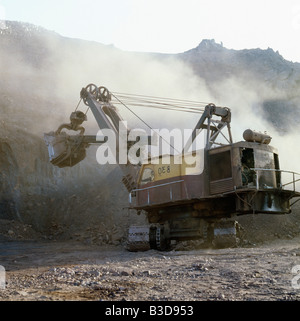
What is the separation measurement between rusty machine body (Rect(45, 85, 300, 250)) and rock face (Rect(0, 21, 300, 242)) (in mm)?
4390

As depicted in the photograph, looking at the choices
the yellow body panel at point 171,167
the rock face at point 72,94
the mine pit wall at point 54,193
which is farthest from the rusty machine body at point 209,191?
the mine pit wall at point 54,193

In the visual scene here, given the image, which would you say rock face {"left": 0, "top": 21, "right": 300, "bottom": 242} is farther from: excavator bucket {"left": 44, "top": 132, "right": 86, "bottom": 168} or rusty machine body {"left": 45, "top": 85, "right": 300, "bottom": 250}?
rusty machine body {"left": 45, "top": 85, "right": 300, "bottom": 250}

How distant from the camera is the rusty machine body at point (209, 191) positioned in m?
11.7

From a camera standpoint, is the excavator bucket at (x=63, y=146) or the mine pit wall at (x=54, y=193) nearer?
the excavator bucket at (x=63, y=146)

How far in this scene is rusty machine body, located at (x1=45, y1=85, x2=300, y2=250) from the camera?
11672mm

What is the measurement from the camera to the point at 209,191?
12.2m

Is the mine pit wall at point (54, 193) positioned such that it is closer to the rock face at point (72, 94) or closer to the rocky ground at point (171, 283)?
the rock face at point (72, 94)

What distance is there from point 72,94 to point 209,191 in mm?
26249

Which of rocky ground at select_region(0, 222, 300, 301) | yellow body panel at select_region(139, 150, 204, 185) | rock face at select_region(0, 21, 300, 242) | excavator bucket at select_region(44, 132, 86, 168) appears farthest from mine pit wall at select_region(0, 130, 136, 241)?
rocky ground at select_region(0, 222, 300, 301)

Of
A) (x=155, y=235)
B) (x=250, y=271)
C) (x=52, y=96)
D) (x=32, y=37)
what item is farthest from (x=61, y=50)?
(x=250, y=271)

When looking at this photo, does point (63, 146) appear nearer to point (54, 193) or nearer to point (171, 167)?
point (171, 167)

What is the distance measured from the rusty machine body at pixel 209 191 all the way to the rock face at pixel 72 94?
439 cm

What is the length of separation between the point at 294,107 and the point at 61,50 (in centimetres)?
2948

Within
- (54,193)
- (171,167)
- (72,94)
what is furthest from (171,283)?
(72,94)
